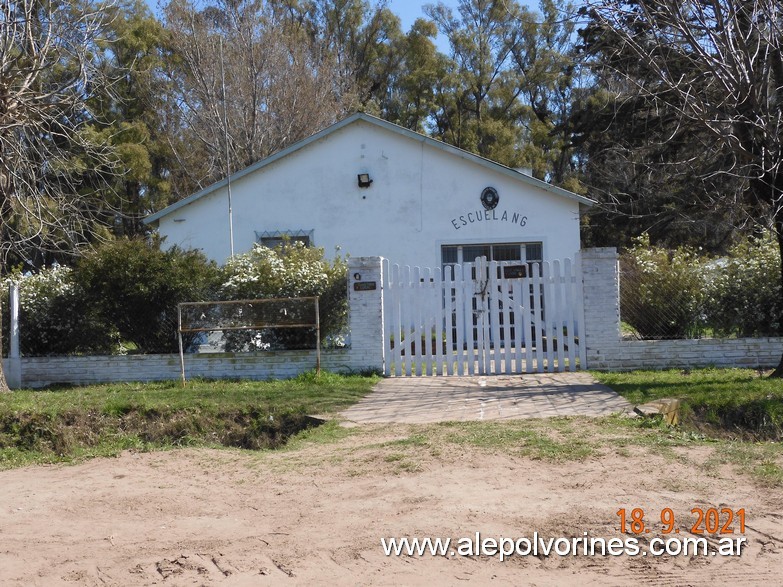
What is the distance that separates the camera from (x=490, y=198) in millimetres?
19391

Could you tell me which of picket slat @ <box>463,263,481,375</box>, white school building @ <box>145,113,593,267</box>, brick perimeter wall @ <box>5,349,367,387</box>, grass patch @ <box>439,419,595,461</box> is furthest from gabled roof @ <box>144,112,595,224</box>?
grass patch @ <box>439,419,595,461</box>

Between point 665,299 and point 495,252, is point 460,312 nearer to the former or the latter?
point 665,299

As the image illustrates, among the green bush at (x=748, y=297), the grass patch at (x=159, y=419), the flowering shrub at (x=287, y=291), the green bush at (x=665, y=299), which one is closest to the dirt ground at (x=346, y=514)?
the grass patch at (x=159, y=419)

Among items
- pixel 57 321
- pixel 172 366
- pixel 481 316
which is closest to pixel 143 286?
pixel 172 366

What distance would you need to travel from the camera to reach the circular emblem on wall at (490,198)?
763 inches

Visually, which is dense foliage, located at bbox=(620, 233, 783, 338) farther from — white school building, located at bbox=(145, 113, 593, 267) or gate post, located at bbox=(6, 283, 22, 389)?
gate post, located at bbox=(6, 283, 22, 389)

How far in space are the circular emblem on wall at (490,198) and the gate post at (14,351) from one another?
407 inches

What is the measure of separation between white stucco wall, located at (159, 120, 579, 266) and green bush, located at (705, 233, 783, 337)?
5.75m

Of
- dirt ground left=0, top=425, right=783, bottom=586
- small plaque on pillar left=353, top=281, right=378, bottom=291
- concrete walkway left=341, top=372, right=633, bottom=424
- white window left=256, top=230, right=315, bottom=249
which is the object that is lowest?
dirt ground left=0, top=425, right=783, bottom=586

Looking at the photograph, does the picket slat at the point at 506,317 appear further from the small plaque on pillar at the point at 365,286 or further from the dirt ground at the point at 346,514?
the dirt ground at the point at 346,514

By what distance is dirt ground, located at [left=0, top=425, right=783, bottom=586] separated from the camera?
5.01 m

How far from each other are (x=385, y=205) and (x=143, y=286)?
7644 millimetres

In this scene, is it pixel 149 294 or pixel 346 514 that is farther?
pixel 149 294

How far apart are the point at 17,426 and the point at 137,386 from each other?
314cm
